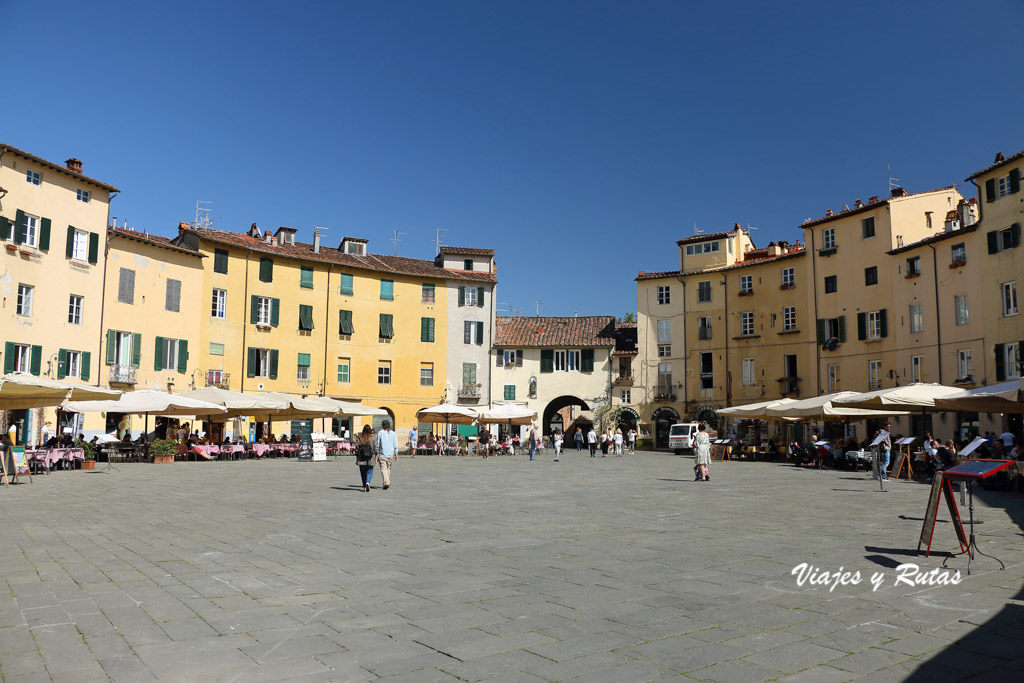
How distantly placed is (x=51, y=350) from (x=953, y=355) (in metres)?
38.7

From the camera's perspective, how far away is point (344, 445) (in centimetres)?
3897

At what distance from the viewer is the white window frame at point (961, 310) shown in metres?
34.3

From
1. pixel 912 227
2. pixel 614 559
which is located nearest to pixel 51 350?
pixel 614 559

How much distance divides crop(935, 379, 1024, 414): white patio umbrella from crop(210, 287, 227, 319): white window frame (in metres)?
Answer: 34.6

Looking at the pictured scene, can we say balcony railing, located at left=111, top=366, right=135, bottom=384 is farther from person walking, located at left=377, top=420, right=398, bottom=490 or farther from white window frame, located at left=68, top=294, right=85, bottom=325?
person walking, located at left=377, top=420, right=398, bottom=490

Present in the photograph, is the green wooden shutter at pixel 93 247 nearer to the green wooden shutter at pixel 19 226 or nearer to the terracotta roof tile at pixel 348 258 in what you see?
the green wooden shutter at pixel 19 226

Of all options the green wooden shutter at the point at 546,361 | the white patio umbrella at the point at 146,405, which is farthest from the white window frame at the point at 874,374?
the white patio umbrella at the point at 146,405

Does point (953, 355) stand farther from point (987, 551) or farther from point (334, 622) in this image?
point (334, 622)

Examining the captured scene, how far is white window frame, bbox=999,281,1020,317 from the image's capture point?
1240 inches

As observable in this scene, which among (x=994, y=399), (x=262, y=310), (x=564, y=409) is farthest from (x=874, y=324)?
(x=262, y=310)

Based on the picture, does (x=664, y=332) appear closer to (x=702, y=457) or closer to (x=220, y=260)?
(x=220, y=260)

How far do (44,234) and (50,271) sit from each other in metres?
1.51

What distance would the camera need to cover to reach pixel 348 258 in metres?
49.9

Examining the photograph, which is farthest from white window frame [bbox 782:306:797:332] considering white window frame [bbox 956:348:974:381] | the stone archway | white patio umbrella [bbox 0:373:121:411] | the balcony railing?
white patio umbrella [bbox 0:373:121:411]
